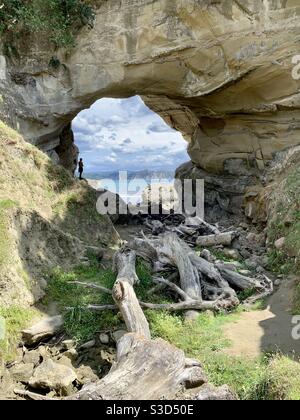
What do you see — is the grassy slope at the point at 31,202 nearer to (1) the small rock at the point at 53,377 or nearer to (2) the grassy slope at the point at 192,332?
(2) the grassy slope at the point at 192,332

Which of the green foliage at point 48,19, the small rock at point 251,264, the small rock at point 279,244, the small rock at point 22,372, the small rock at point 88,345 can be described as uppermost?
the green foliage at point 48,19

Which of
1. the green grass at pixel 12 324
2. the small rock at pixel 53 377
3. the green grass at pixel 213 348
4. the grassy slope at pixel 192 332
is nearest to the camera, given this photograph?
the grassy slope at pixel 192 332

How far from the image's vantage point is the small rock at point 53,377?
6.61 metres

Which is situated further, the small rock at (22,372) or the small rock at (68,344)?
the small rock at (68,344)

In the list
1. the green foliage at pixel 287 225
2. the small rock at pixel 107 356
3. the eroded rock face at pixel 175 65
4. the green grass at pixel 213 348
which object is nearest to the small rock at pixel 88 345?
the small rock at pixel 107 356

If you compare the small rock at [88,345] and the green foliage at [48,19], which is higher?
the green foliage at [48,19]

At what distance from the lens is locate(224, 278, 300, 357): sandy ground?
24.1 ft

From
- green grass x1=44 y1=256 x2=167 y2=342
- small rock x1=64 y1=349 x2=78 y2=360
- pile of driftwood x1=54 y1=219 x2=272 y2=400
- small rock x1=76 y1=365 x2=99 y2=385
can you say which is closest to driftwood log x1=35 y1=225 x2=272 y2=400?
pile of driftwood x1=54 y1=219 x2=272 y2=400

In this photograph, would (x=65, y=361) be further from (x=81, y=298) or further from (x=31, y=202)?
(x=31, y=202)

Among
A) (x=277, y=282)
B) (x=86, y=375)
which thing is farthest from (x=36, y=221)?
(x=277, y=282)

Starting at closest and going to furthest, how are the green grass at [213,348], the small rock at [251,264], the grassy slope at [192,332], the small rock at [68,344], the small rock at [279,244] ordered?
the grassy slope at [192,332] → the green grass at [213,348] → the small rock at [68,344] → the small rock at [251,264] → the small rock at [279,244]

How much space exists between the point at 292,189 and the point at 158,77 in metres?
7.36

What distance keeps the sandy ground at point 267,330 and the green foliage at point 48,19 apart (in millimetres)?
12930
